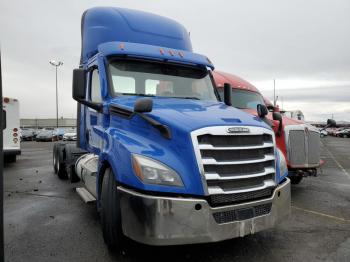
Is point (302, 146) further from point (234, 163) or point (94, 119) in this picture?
point (94, 119)

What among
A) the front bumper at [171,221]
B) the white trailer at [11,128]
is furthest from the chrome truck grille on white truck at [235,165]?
the white trailer at [11,128]

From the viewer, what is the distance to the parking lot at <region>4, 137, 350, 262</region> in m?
4.55

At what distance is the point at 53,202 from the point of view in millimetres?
7723

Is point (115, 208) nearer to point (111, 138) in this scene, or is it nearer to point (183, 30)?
point (111, 138)

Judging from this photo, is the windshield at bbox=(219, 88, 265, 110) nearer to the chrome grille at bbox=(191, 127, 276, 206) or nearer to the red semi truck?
the red semi truck

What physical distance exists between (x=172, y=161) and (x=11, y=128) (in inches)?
A: 502

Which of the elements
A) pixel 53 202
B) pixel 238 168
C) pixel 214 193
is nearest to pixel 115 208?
pixel 214 193

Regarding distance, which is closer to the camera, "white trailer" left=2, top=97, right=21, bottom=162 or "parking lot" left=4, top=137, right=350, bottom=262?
"parking lot" left=4, top=137, right=350, bottom=262

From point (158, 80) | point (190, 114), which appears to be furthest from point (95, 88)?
point (190, 114)

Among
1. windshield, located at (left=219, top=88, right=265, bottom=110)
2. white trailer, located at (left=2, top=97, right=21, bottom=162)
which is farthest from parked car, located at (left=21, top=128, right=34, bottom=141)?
windshield, located at (left=219, top=88, right=265, bottom=110)

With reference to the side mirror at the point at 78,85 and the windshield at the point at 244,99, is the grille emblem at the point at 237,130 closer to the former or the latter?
the side mirror at the point at 78,85

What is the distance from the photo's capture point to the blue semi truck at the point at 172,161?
12.5 ft

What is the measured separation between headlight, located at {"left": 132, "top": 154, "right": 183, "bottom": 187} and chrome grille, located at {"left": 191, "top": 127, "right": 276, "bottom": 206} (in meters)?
0.32

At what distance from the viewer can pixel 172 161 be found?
395cm
